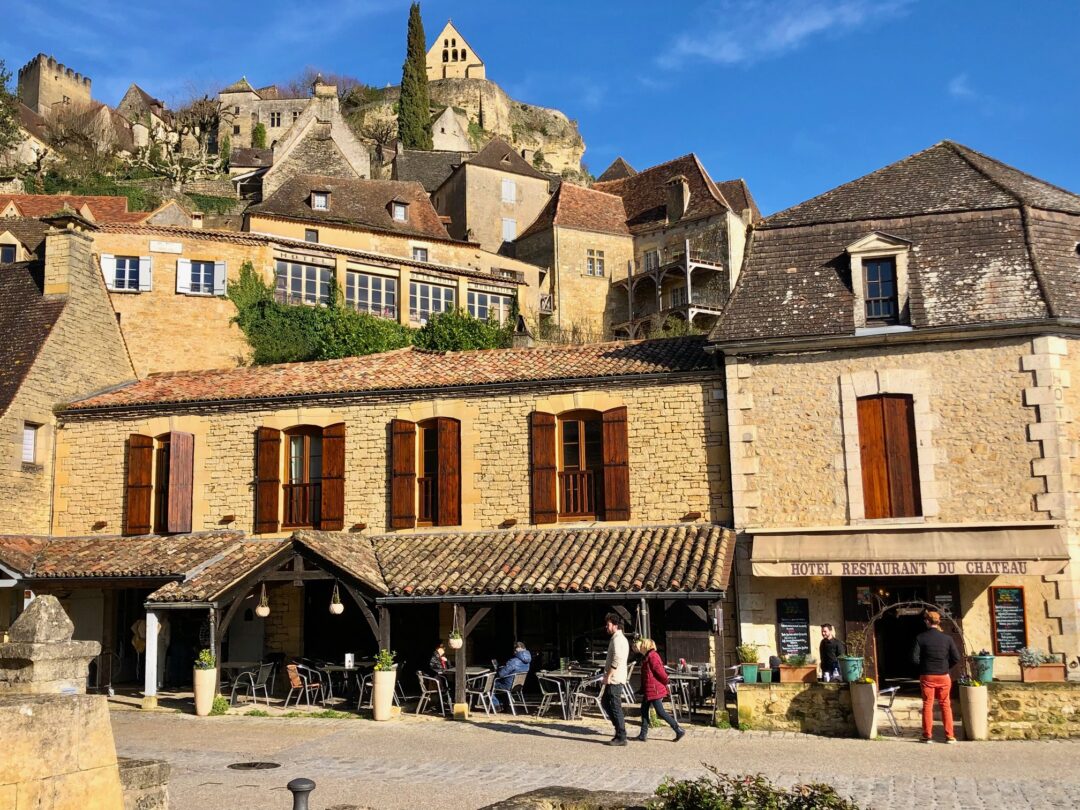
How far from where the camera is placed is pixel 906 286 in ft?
50.8

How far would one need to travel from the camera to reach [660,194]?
46312 mm

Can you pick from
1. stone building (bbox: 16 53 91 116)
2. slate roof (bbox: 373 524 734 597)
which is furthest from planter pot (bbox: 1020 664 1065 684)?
stone building (bbox: 16 53 91 116)

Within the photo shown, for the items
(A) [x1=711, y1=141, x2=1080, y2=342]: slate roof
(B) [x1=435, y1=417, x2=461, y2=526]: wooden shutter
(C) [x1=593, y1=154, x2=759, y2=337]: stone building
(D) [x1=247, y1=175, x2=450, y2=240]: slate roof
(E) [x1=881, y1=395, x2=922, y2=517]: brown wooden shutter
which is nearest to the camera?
(E) [x1=881, y1=395, x2=922, y2=517]: brown wooden shutter

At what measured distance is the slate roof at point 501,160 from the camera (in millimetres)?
49631

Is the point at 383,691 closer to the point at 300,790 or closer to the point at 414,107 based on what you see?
the point at 300,790

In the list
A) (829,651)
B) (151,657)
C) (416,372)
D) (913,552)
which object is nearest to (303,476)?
(416,372)

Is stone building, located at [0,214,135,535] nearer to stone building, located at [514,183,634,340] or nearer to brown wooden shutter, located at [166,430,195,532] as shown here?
brown wooden shutter, located at [166,430,195,532]

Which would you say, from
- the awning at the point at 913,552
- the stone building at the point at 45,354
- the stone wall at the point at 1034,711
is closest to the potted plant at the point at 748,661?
the awning at the point at 913,552

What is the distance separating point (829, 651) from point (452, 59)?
7744cm

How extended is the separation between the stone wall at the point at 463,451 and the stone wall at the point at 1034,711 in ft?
16.3

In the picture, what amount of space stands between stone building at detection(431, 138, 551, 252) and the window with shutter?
34.0 metres

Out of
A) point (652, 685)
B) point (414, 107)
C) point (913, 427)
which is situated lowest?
point (652, 685)

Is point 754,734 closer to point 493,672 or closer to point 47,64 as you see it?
point 493,672

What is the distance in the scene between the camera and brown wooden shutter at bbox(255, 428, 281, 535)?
57.3 ft
